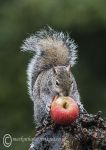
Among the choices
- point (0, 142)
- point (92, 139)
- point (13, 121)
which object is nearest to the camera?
point (92, 139)

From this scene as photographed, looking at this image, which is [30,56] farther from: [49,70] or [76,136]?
[76,136]

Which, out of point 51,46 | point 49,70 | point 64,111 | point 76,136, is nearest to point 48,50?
point 51,46

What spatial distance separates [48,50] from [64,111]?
240 cm

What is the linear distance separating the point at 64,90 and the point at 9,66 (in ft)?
19.3

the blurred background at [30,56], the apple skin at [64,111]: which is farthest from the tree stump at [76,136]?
the blurred background at [30,56]

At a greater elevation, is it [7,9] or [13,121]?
[7,9]

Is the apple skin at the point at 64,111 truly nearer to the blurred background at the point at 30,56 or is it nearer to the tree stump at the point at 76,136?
the tree stump at the point at 76,136

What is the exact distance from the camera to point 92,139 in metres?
7.21

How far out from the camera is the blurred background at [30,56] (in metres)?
13.7

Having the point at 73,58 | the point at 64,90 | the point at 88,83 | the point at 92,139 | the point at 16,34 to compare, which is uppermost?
the point at 16,34

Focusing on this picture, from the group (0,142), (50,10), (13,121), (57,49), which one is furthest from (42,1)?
(57,49)

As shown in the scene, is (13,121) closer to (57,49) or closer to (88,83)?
(88,83)

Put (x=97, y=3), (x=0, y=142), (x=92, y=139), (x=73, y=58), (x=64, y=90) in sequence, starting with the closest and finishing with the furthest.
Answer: (x=92, y=139) < (x=64, y=90) < (x=73, y=58) < (x=0, y=142) < (x=97, y=3)

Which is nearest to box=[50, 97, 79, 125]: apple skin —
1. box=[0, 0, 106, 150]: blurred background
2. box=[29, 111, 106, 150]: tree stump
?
box=[29, 111, 106, 150]: tree stump
